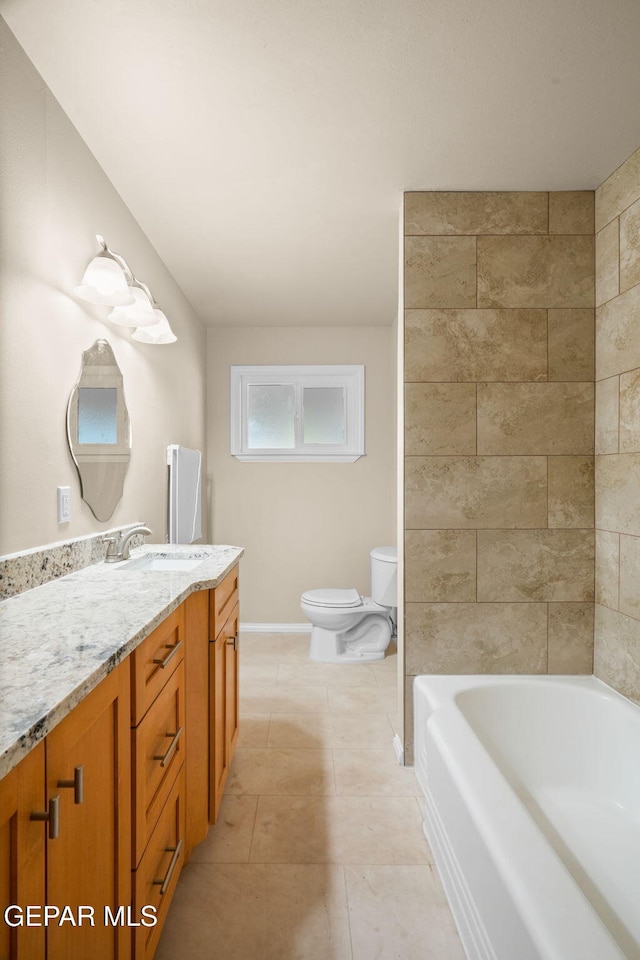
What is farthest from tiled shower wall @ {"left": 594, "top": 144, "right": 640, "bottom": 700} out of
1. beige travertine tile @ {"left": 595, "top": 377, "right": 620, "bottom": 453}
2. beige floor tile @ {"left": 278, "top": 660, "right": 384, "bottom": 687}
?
beige floor tile @ {"left": 278, "top": 660, "right": 384, "bottom": 687}

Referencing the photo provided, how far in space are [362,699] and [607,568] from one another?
1.48 meters

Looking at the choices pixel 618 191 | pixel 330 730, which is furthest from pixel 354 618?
pixel 618 191

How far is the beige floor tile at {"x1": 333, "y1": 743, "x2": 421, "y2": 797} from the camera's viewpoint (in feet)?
6.73

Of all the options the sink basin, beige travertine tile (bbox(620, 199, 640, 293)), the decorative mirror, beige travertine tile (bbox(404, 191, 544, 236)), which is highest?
beige travertine tile (bbox(404, 191, 544, 236))

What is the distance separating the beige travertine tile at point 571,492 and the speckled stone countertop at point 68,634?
4.55 ft

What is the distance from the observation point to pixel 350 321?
395 centimetres

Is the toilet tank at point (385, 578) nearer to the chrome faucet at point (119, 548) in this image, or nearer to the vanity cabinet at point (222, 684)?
the vanity cabinet at point (222, 684)

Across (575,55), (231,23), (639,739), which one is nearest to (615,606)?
(639,739)

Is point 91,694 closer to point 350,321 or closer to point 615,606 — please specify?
point 615,606

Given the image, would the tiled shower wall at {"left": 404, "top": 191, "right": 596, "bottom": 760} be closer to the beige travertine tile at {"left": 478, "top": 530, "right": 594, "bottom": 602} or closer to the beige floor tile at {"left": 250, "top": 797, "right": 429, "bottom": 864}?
the beige travertine tile at {"left": 478, "top": 530, "right": 594, "bottom": 602}

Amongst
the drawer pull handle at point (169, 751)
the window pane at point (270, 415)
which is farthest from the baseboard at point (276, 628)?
the drawer pull handle at point (169, 751)

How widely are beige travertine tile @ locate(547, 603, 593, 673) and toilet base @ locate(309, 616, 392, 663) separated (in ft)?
4.83

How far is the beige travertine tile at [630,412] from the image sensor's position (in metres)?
1.88

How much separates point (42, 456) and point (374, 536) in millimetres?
2830
